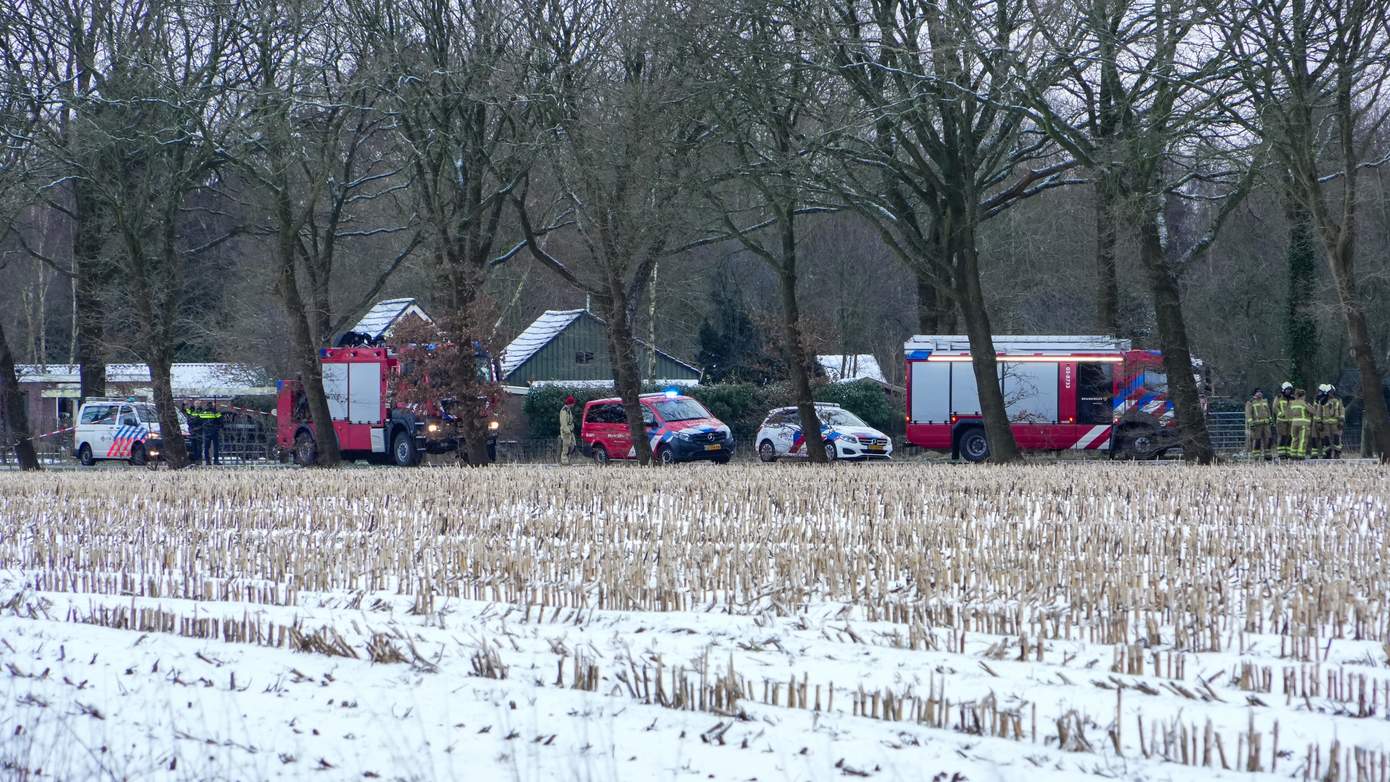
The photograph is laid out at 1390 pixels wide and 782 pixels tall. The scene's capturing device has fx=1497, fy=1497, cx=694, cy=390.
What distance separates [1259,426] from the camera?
28.1 metres

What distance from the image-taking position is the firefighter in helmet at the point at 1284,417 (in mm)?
26938

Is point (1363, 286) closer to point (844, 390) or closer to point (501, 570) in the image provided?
point (844, 390)

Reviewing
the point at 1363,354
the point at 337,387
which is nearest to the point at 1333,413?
the point at 1363,354

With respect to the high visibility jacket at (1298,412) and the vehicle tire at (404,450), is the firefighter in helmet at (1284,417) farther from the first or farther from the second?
the vehicle tire at (404,450)

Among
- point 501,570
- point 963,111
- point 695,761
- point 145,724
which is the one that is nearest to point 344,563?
point 501,570

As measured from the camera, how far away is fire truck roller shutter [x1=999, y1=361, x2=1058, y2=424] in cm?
3138

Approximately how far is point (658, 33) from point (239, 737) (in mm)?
21102

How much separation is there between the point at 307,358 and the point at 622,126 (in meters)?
8.53

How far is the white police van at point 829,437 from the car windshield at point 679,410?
1.73 metres

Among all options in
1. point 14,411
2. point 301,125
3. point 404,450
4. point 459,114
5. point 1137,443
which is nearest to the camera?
point 301,125

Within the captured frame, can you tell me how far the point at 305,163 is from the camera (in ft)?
97.5

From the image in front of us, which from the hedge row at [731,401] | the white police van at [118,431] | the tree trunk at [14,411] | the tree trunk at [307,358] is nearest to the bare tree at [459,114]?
the tree trunk at [307,358]

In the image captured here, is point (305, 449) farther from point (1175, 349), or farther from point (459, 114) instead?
point (1175, 349)

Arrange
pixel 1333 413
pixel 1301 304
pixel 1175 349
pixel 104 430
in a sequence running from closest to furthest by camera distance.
Answer: pixel 1175 349, pixel 1333 413, pixel 1301 304, pixel 104 430
